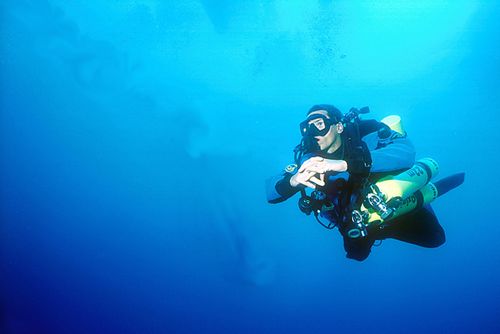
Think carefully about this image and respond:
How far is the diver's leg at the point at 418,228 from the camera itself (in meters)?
3.64

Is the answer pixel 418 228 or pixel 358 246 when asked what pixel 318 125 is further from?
pixel 418 228

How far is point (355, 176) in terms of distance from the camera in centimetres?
280

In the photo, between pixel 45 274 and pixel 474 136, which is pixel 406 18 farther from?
pixel 45 274

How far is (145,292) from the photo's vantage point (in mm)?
25062

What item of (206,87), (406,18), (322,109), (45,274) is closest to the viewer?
(322,109)

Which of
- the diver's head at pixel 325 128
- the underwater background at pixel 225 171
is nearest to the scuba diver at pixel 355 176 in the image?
the diver's head at pixel 325 128

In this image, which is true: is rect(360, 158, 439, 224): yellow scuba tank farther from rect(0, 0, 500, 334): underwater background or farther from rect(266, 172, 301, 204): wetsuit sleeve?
rect(0, 0, 500, 334): underwater background

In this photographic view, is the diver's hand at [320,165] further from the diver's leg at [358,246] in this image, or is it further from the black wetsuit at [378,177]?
the diver's leg at [358,246]

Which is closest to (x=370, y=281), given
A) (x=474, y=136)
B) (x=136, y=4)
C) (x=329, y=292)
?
(x=329, y=292)

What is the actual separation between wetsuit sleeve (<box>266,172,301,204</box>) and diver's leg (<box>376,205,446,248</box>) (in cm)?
139

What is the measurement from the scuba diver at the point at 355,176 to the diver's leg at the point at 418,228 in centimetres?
8

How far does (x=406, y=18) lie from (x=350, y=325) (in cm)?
2313

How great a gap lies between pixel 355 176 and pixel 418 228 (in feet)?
5.12

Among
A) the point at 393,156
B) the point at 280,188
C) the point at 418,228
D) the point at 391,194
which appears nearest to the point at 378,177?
the point at 391,194
